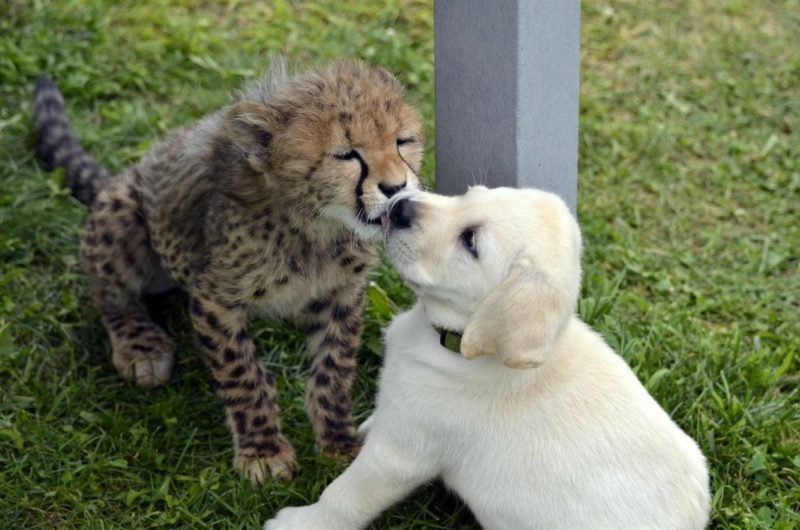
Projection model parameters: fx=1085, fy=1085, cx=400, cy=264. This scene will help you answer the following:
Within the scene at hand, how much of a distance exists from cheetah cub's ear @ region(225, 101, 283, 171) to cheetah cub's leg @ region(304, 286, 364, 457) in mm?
600

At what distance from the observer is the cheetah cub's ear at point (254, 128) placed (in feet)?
11.2

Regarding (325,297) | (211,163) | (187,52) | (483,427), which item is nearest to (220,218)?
(211,163)

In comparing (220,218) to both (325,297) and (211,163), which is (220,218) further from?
(325,297)

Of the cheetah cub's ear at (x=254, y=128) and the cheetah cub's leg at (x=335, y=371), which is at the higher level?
the cheetah cub's ear at (x=254, y=128)

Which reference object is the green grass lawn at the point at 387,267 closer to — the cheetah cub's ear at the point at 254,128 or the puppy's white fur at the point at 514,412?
the puppy's white fur at the point at 514,412

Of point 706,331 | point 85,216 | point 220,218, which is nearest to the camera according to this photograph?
point 220,218

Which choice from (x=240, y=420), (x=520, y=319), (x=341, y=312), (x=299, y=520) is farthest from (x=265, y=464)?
(x=520, y=319)

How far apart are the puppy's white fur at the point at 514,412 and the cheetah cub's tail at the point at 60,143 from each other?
208 cm

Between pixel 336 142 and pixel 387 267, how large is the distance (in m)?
1.22

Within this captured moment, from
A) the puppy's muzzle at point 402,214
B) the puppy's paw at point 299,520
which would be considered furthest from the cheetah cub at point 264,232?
the puppy's paw at point 299,520

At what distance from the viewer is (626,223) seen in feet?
16.2

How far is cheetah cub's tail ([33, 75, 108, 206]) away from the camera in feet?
15.5

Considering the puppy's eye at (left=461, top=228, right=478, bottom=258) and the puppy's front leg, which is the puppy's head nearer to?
the puppy's eye at (left=461, top=228, right=478, bottom=258)

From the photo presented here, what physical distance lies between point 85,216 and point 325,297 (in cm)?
154
